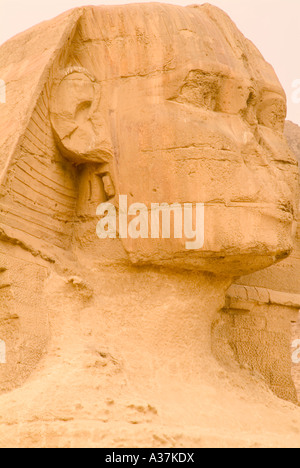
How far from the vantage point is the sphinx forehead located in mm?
6695

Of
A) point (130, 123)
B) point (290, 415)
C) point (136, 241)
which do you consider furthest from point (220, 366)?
point (130, 123)

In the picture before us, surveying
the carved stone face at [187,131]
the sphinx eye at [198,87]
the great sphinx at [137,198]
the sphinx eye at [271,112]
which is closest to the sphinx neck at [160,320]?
the great sphinx at [137,198]

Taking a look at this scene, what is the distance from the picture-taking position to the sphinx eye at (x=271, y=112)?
7090 millimetres

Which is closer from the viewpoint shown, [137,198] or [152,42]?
[137,198]

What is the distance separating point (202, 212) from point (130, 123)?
29.6 inches

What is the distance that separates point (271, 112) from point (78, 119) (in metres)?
1.34

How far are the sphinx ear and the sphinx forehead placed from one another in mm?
174

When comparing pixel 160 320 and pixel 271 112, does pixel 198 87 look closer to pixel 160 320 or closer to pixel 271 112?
pixel 271 112

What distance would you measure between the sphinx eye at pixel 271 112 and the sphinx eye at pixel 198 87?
0.58 m

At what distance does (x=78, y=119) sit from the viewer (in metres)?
6.74
